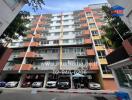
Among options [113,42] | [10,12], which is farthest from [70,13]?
[10,12]

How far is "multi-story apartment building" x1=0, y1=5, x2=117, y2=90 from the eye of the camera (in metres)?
28.0

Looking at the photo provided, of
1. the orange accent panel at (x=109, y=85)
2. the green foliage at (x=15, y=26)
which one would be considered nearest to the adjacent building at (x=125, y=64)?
the green foliage at (x=15, y=26)

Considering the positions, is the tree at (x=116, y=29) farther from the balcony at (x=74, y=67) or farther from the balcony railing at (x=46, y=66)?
the balcony railing at (x=46, y=66)

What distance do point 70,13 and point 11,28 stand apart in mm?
34218

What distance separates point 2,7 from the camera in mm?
7648

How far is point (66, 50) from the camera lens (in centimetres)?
3238

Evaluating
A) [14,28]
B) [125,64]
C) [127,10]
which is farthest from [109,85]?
[14,28]

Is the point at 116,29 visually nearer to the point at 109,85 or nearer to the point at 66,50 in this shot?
the point at 109,85

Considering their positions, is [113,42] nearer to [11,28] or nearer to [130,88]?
[130,88]

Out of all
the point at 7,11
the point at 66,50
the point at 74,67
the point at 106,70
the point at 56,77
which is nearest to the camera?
the point at 7,11

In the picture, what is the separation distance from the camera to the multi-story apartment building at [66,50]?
2797cm

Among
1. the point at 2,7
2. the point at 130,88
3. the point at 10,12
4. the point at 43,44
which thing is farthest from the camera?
the point at 43,44

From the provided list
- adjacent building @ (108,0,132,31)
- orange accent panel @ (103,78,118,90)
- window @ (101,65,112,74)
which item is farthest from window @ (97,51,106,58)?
adjacent building @ (108,0,132,31)

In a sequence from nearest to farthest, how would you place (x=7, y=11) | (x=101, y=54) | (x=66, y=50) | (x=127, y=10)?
(x=127, y=10), (x=7, y=11), (x=101, y=54), (x=66, y=50)
